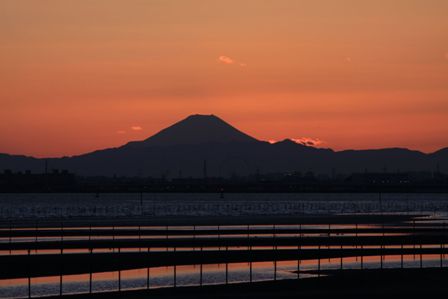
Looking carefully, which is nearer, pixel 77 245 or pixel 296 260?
pixel 296 260

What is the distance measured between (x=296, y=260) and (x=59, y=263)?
44.5ft

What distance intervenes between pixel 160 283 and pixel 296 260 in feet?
44.4

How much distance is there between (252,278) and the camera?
45.9 metres

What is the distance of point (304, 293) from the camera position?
39750 millimetres

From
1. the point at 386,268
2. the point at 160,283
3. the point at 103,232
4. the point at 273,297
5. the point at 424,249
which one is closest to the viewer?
the point at 273,297

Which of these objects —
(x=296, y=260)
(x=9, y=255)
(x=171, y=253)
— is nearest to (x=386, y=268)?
(x=296, y=260)

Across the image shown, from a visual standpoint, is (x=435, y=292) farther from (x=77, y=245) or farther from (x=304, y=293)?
(x=77, y=245)

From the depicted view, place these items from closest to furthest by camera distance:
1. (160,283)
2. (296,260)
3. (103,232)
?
1. (160,283)
2. (296,260)
3. (103,232)

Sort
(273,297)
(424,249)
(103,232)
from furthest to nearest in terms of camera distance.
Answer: (103,232) < (424,249) < (273,297)

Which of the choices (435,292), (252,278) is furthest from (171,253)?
(435,292)

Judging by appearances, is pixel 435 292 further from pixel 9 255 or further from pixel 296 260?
pixel 9 255

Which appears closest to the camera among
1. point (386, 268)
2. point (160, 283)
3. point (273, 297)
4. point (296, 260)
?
point (273, 297)

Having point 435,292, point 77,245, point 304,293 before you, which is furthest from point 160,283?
point 77,245

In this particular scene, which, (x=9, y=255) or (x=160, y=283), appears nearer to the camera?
(x=160, y=283)
